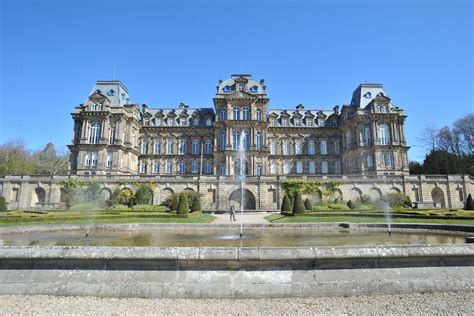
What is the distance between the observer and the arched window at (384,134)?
138ft

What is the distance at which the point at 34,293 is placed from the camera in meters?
4.59

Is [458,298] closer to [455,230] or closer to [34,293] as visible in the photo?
[34,293]

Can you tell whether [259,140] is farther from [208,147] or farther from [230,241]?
[230,241]

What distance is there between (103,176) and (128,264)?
3679 centimetres

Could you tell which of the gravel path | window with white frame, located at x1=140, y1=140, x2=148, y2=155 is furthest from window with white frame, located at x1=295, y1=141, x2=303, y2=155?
the gravel path

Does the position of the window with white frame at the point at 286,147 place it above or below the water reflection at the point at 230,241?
above

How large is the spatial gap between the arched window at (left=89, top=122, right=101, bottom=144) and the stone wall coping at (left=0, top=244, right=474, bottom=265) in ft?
141

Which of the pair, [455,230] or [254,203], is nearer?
[455,230]

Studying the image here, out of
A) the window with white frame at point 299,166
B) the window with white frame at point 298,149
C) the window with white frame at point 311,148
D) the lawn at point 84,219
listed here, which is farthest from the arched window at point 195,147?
the lawn at point 84,219

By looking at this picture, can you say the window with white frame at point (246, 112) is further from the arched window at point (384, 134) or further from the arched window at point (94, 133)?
the arched window at point (94, 133)

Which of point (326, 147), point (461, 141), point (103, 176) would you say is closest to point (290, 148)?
point (326, 147)

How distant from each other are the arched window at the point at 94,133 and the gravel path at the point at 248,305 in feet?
142

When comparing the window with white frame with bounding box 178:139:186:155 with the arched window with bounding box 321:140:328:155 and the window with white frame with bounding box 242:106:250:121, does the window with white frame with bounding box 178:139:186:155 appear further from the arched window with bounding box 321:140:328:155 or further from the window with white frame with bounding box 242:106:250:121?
Result: the arched window with bounding box 321:140:328:155

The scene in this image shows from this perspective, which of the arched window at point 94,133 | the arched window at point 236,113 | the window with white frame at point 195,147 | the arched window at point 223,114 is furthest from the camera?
the window with white frame at point 195,147
